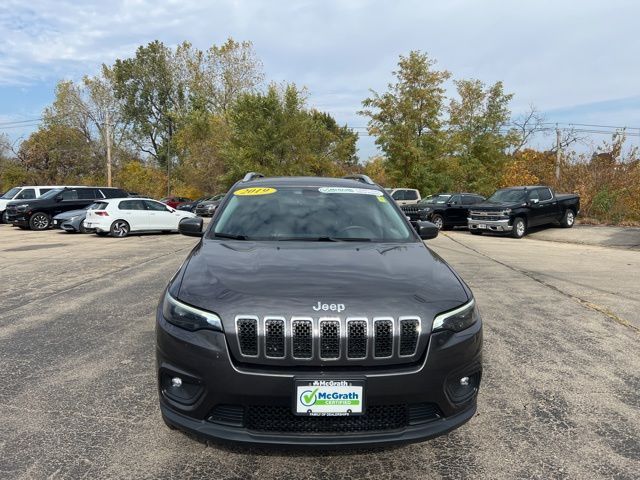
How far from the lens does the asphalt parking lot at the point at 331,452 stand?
2881mm

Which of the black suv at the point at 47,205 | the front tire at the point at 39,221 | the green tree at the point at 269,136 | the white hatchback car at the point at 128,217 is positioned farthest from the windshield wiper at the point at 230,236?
the green tree at the point at 269,136

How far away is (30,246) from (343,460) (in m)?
14.9

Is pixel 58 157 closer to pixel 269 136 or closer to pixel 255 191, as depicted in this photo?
pixel 269 136

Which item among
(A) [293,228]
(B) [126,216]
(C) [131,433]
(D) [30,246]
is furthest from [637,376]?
(B) [126,216]

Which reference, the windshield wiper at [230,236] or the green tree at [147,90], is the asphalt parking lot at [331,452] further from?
the green tree at [147,90]

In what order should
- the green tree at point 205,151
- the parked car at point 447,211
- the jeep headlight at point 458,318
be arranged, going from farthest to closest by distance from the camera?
the green tree at point 205,151
the parked car at point 447,211
the jeep headlight at point 458,318

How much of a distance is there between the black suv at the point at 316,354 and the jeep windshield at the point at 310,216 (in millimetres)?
845

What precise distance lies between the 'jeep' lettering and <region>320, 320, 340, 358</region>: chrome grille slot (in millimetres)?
70

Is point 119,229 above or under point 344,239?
under

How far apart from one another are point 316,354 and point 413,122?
32094 millimetres

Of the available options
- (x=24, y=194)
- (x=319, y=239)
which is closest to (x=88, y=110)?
(x=24, y=194)

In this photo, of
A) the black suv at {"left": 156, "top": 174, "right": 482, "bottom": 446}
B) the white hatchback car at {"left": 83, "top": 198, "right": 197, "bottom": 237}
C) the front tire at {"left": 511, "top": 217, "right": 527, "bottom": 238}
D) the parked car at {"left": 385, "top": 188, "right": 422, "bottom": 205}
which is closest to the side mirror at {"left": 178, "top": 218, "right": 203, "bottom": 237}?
the black suv at {"left": 156, "top": 174, "right": 482, "bottom": 446}

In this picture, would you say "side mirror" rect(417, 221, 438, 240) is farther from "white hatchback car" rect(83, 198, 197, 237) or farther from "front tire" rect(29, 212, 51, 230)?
"front tire" rect(29, 212, 51, 230)

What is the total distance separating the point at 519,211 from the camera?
62.3 ft
